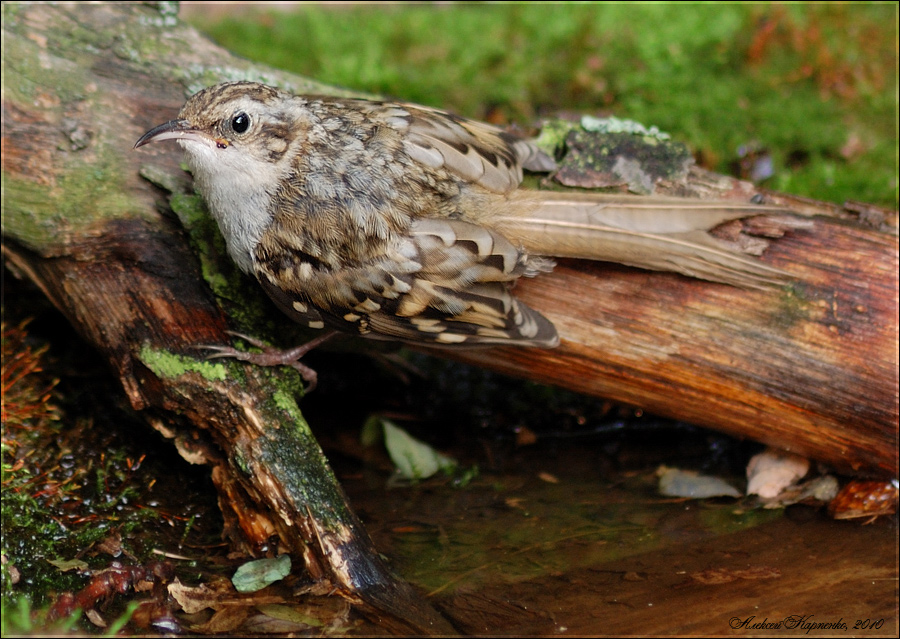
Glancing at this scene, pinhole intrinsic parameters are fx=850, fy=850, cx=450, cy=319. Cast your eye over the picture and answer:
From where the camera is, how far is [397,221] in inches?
170

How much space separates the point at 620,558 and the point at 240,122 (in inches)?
119

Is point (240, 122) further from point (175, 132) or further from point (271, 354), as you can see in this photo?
point (271, 354)

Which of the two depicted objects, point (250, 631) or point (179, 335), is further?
point (179, 335)

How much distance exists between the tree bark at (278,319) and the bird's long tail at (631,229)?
7.4 inches

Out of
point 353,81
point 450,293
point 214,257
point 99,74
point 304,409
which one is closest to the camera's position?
point 450,293

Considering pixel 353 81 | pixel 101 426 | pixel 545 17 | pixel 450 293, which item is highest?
pixel 545 17

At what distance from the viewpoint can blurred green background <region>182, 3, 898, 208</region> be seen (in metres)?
7.33

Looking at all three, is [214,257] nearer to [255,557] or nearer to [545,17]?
[255,557]

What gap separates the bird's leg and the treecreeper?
1 cm

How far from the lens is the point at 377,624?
409 cm

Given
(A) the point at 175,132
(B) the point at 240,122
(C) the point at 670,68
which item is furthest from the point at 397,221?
(C) the point at 670,68

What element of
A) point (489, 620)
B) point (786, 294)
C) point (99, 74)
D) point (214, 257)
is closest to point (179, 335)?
point (214, 257)

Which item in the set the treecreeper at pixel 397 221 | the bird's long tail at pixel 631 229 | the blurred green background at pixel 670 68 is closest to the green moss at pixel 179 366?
the treecreeper at pixel 397 221

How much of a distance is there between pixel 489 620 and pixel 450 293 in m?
1.62
